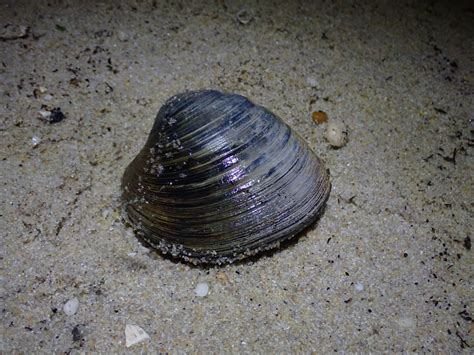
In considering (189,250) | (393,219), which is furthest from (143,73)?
(393,219)

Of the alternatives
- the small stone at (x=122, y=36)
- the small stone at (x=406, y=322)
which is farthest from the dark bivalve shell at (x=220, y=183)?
the small stone at (x=122, y=36)

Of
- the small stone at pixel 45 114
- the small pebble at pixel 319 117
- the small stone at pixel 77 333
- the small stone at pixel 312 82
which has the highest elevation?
the small stone at pixel 312 82

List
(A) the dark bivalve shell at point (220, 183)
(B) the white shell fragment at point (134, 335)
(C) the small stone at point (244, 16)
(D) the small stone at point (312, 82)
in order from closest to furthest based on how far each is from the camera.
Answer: (B) the white shell fragment at point (134, 335) < (A) the dark bivalve shell at point (220, 183) < (D) the small stone at point (312, 82) < (C) the small stone at point (244, 16)

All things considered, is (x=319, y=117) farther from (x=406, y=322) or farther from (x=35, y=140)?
(x=35, y=140)

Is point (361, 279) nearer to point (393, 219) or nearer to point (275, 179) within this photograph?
point (393, 219)

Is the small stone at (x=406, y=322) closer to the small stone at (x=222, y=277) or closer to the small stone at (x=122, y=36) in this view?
the small stone at (x=222, y=277)

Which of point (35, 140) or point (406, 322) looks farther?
point (35, 140)

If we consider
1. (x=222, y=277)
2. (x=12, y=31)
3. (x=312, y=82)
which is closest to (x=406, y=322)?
(x=222, y=277)
